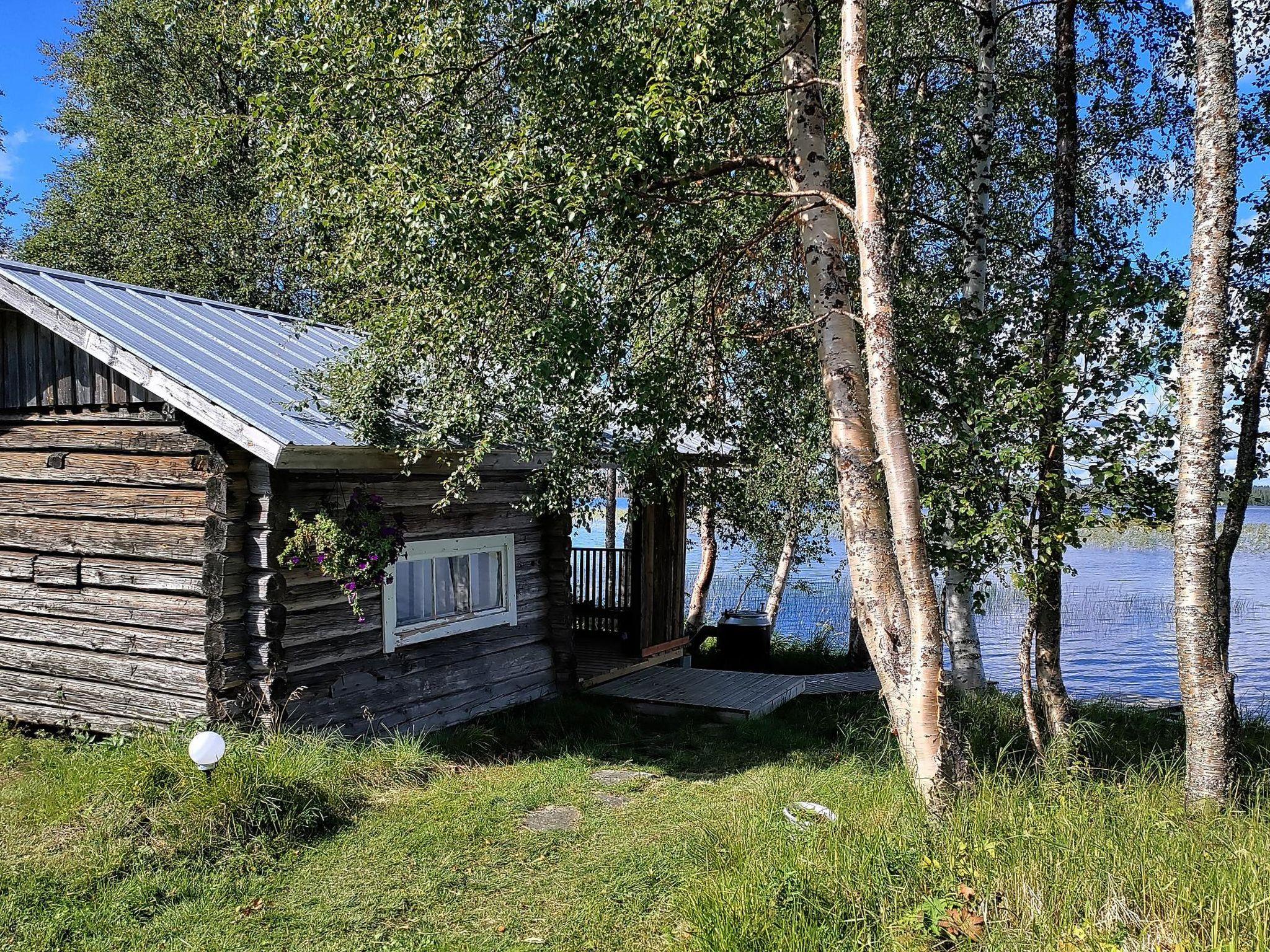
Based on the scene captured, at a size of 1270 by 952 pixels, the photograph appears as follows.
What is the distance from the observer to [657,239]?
21.8 ft

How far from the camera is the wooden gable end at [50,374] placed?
6.86 meters

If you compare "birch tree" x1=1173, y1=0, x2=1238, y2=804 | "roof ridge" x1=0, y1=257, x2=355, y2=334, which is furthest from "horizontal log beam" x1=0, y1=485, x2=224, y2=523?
"birch tree" x1=1173, y1=0, x2=1238, y2=804

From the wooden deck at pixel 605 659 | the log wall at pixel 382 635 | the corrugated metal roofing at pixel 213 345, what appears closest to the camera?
the corrugated metal roofing at pixel 213 345

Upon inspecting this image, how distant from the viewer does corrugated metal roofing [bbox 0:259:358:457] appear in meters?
6.19

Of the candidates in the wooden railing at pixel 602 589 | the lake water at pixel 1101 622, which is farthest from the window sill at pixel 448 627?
the wooden railing at pixel 602 589

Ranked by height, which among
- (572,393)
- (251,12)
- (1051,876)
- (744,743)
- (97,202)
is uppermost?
(97,202)

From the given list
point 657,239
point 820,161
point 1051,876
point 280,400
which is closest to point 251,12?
point 280,400

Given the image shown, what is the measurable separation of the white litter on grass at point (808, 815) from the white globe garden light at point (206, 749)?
3.28 meters

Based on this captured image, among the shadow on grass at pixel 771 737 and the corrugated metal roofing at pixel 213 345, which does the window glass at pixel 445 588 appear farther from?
the corrugated metal roofing at pixel 213 345

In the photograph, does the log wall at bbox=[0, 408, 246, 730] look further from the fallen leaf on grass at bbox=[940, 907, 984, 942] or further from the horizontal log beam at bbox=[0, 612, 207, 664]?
the fallen leaf on grass at bbox=[940, 907, 984, 942]

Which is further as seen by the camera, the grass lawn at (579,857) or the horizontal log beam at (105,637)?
the horizontal log beam at (105,637)

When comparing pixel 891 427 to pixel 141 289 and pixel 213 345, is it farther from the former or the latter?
pixel 141 289

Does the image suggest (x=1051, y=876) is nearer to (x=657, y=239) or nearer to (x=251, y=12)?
(x=657, y=239)

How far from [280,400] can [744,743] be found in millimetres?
5037
